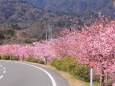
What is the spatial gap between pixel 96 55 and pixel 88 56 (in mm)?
848

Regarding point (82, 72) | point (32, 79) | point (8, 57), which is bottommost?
point (32, 79)

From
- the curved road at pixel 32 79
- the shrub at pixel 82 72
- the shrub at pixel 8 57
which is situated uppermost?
the shrub at pixel 8 57

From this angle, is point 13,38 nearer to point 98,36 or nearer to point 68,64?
point 68,64

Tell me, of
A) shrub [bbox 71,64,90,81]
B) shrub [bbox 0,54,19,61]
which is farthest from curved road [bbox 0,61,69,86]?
shrub [bbox 0,54,19,61]

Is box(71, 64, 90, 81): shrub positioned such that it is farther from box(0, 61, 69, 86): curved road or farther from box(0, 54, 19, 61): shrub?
box(0, 54, 19, 61): shrub

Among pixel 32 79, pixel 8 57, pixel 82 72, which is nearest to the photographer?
pixel 82 72

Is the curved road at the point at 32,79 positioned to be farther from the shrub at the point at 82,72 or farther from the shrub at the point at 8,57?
the shrub at the point at 8,57

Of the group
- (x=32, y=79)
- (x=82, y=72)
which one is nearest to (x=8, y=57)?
(x=32, y=79)

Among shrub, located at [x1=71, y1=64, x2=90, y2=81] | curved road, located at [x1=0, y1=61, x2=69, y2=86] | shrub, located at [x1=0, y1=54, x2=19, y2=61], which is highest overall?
shrub, located at [x1=0, y1=54, x2=19, y2=61]

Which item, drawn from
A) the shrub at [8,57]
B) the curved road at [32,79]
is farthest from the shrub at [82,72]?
the shrub at [8,57]

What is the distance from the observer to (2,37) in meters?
124

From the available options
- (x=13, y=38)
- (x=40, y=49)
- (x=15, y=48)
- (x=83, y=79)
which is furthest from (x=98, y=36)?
(x=13, y=38)

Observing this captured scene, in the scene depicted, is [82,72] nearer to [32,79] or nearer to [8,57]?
[32,79]

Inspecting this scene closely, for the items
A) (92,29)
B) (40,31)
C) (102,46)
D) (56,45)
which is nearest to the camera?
(102,46)
